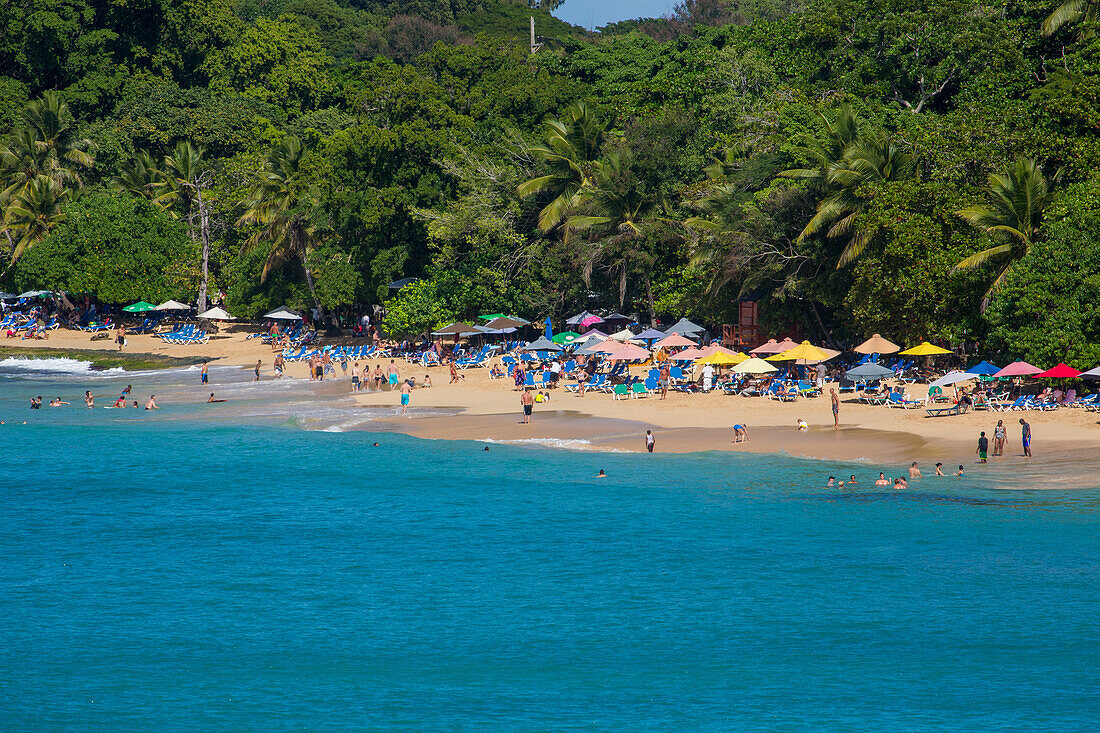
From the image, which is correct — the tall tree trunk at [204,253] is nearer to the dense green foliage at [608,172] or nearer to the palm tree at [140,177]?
the dense green foliage at [608,172]

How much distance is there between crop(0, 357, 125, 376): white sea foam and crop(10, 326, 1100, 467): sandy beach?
56.0 ft

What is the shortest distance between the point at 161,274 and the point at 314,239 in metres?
11.3

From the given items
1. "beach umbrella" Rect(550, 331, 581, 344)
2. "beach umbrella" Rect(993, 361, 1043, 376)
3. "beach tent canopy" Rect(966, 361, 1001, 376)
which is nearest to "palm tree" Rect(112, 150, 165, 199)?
"beach umbrella" Rect(550, 331, 581, 344)

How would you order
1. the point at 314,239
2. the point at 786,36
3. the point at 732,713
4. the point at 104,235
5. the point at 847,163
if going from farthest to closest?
1. the point at 104,235
2. the point at 314,239
3. the point at 786,36
4. the point at 847,163
5. the point at 732,713

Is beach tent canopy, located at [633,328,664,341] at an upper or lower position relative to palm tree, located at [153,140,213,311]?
lower

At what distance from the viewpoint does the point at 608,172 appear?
47406 mm

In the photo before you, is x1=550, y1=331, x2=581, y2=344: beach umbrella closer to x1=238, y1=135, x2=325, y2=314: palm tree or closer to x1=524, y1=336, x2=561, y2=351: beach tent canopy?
x1=524, y1=336, x2=561, y2=351: beach tent canopy

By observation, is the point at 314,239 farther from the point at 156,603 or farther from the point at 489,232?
the point at 156,603

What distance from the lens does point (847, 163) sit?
130 feet

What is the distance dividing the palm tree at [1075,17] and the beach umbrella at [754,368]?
53.9 feet

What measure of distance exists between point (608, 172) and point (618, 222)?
223 cm

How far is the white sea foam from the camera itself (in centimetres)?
5266

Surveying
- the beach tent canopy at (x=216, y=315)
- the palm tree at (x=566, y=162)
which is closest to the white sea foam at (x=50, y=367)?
the beach tent canopy at (x=216, y=315)

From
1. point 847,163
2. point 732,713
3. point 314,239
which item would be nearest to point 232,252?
point 314,239
